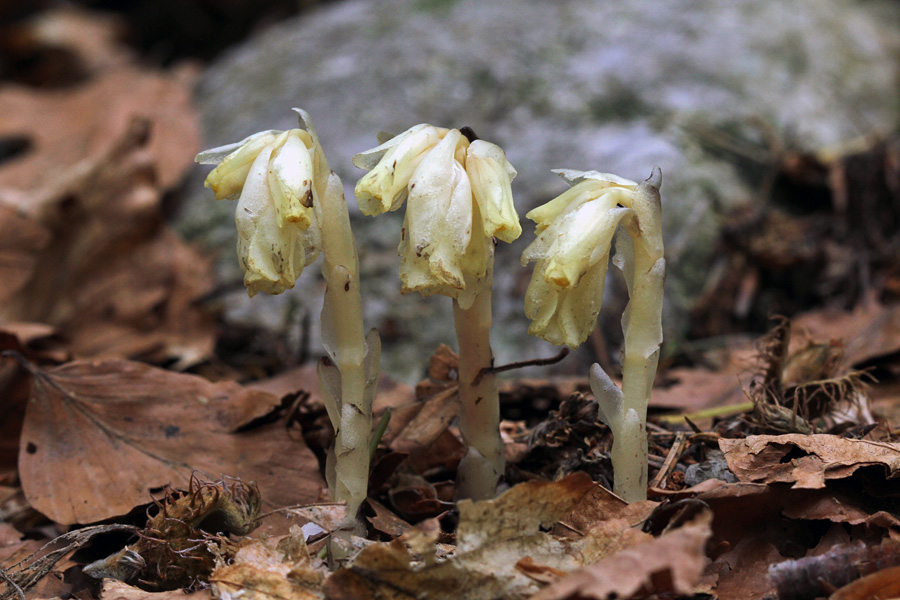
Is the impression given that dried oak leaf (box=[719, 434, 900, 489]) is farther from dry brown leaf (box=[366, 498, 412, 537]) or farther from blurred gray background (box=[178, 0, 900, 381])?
blurred gray background (box=[178, 0, 900, 381])

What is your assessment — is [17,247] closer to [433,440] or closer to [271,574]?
[433,440]

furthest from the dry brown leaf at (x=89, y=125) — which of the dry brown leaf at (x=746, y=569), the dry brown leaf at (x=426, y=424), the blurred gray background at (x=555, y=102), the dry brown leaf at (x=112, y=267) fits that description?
the dry brown leaf at (x=746, y=569)

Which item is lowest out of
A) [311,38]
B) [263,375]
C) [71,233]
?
[263,375]

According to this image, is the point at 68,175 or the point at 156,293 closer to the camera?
the point at 156,293

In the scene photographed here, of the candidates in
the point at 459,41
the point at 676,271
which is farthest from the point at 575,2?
the point at 676,271

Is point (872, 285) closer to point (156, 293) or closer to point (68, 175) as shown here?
point (156, 293)

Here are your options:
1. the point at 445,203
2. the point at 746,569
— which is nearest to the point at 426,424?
the point at 445,203

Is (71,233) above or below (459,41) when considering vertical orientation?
below

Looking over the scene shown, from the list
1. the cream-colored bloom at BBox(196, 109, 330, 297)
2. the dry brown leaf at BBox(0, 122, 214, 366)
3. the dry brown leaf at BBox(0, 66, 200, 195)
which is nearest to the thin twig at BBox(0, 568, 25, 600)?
the cream-colored bloom at BBox(196, 109, 330, 297)
